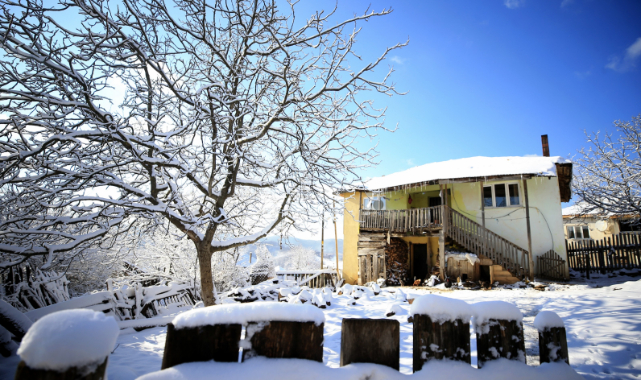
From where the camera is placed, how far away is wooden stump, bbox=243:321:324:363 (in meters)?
1.26

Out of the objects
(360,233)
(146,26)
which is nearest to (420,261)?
(360,233)

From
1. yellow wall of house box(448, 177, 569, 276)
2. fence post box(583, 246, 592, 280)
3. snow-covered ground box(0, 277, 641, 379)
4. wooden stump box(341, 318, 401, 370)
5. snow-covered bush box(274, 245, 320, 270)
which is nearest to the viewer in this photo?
wooden stump box(341, 318, 401, 370)

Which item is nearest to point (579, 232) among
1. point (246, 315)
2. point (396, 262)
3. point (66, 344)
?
point (396, 262)

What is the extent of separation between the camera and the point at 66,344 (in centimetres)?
82

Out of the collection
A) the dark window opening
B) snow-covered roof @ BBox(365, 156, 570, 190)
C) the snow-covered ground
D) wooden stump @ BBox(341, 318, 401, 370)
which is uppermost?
snow-covered roof @ BBox(365, 156, 570, 190)

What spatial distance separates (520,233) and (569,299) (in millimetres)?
8659

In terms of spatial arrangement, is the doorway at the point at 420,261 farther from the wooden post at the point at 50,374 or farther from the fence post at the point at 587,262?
the wooden post at the point at 50,374

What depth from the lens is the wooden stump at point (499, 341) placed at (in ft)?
4.80

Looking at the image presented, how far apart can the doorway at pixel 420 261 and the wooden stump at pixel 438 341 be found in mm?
17837

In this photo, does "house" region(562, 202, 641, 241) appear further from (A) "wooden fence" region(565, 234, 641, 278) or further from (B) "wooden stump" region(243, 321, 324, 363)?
(B) "wooden stump" region(243, 321, 324, 363)

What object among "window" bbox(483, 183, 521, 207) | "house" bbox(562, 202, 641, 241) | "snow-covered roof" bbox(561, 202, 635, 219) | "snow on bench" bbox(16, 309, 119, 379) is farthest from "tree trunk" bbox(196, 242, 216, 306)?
"house" bbox(562, 202, 641, 241)

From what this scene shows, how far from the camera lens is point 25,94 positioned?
12.7 feet

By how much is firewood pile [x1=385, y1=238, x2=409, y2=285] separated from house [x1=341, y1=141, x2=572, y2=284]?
4.8 inches

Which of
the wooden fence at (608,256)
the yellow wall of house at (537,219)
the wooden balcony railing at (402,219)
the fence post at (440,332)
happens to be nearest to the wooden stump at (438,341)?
the fence post at (440,332)
